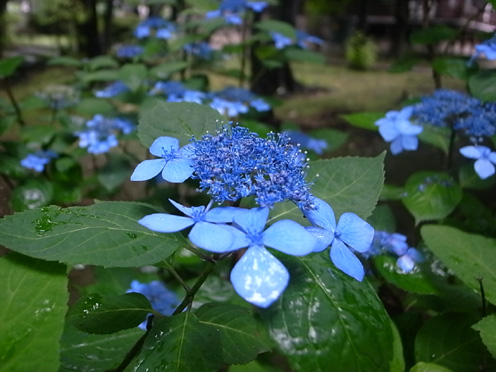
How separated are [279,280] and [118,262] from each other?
19 centimetres

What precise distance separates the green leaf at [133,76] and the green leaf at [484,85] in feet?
3.58

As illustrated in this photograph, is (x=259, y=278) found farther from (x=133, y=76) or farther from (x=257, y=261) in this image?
(x=133, y=76)

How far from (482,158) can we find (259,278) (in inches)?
31.3

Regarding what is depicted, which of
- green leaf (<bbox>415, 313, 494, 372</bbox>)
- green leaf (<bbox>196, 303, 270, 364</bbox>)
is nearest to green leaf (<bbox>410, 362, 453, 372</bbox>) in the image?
green leaf (<bbox>415, 313, 494, 372</bbox>)

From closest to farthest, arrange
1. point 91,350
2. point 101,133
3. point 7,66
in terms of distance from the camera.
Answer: point 91,350 → point 7,66 → point 101,133

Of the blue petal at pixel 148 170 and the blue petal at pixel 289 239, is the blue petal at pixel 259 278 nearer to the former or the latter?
the blue petal at pixel 289 239

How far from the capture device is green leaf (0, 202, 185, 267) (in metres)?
0.49

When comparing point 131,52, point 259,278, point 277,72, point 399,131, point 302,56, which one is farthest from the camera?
point 277,72

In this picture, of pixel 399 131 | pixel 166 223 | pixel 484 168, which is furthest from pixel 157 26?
pixel 166 223

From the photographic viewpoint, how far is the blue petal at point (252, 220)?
17.7 inches

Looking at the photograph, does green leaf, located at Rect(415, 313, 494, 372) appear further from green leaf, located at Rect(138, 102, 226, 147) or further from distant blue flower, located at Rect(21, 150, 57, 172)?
distant blue flower, located at Rect(21, 150, 57, 172)

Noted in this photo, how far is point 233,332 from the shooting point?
0.66m

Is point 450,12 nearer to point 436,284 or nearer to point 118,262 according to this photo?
point 436,284

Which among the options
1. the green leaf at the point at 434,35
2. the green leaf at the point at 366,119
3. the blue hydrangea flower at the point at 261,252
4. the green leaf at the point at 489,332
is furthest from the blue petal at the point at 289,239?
the green leaf at the point at 434,35
